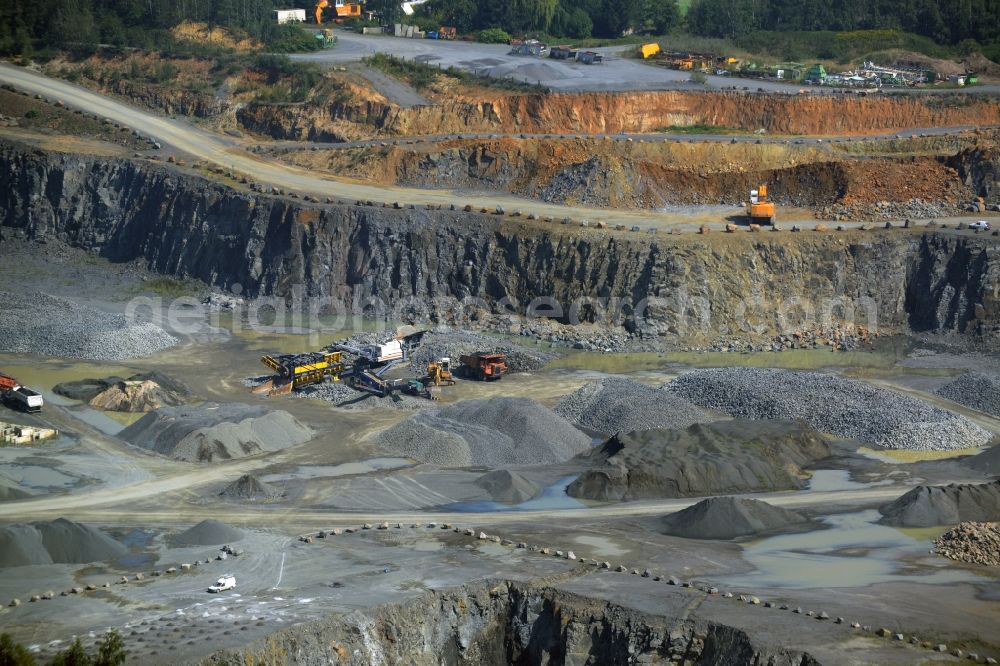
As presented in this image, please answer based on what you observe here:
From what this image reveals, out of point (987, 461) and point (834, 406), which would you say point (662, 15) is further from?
point (987, 461)

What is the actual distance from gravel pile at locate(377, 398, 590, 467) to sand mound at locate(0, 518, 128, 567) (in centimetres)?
1322

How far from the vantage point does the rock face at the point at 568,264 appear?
211ft

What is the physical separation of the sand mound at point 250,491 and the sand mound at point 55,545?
5876 mm

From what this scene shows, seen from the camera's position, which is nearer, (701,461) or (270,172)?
(701,461)

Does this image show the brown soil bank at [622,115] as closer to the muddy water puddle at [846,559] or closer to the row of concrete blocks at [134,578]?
the muddy water puddle at [846,559]

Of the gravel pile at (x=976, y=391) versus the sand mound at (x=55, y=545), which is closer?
the sand mound at (x=55, y=545)

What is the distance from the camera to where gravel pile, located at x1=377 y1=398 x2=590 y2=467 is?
48688 millimetres

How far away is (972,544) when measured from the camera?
3812cm

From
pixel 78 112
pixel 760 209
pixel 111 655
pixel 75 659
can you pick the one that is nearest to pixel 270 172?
pixel 78 112

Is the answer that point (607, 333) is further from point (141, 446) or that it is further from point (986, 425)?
point (141, 446)

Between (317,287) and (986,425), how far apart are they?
1272 inches

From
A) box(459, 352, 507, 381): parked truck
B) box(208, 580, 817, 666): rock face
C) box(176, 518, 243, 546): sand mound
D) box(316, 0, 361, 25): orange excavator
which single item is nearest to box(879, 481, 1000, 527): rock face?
box(208, 580, 817, 666): rock face

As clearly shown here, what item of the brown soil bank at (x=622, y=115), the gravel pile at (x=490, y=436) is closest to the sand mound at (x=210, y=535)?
the gravel pile at (x=490, y=436)

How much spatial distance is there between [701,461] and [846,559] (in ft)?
28.3
